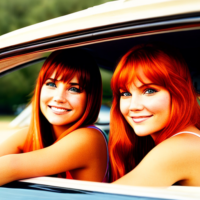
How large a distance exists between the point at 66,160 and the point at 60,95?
1.36ft

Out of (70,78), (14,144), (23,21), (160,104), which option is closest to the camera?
(160,104)

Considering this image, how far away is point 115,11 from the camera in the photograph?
1.27 metres

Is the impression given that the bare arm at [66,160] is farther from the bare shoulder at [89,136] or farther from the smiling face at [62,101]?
the smiling face at [62,101]

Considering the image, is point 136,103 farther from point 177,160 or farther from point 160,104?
point 177,160

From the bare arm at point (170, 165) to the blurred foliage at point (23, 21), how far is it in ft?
47.9

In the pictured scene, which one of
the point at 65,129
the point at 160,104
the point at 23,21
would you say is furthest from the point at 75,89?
the point at 23,21

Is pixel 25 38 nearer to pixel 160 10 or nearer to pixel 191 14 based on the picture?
pixel 160 10

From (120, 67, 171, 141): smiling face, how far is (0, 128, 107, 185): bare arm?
1.02 ft

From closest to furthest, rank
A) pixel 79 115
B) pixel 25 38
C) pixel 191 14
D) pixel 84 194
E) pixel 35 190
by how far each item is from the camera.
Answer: pixel 191 14
pixel 84 194
pixel 35 190
pixel 25 38
pixel 79 115

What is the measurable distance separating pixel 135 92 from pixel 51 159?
570 mm

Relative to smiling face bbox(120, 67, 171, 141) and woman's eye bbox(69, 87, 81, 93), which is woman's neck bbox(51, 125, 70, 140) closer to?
woman's eye bbox(69, 87, 81, 93)

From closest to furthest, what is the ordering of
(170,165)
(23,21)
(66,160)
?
(170,165), (66,160), (23,21)

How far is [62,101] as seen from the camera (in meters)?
1.75

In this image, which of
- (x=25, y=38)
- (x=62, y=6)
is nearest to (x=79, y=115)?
(x=25, y=38)
